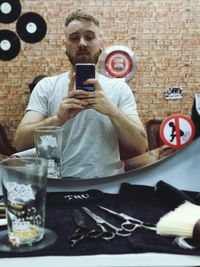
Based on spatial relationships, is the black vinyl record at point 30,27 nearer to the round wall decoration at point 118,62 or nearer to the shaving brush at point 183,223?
the round wall decoration at point 118,62

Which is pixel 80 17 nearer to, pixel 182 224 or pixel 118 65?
pixel 118 65

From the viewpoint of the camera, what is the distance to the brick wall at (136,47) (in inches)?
33.7

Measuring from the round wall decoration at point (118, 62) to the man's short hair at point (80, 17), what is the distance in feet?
0.23

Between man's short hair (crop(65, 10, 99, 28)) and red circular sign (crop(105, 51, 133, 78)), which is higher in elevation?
man's short hair (crop(65, 10, 99, 28))

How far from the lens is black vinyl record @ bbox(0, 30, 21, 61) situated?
2.81 ft

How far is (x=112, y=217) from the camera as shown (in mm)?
775

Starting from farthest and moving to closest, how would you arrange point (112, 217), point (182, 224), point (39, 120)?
point (39, 120) < point (112, 217) < point (182, 224)

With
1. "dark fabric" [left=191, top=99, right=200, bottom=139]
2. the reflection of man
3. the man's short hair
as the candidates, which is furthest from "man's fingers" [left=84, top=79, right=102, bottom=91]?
"dark fabric" [left=191, top=99, right=200, bottom=139]

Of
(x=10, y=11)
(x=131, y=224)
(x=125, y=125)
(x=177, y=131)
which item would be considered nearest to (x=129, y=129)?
(x=125, y=125)

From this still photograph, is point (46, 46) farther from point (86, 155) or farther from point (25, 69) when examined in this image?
point (86, 155)

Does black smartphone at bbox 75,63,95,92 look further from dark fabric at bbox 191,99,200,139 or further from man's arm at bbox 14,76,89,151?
dark fabric at bbox 191,99,200,139

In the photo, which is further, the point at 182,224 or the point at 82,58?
the point at 82,58

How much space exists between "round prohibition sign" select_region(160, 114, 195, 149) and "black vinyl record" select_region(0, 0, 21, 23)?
1.36 feet

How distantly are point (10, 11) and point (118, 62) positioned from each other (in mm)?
266
